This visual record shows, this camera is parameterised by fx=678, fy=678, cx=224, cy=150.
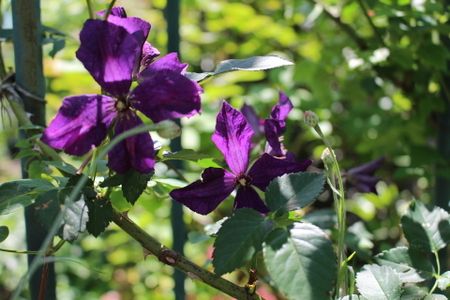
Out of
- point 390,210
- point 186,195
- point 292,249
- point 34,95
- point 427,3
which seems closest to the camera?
point 292,249

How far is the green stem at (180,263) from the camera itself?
69cm

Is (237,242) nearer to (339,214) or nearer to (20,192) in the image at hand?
(339,214)

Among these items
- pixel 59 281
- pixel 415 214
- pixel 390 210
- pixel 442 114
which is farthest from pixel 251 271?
pixel 59 281

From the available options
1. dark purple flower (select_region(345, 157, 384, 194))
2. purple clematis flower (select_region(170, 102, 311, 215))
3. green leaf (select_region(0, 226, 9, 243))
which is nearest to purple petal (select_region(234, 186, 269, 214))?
purple clematis flower (select_region(170, 102, 311, 215))

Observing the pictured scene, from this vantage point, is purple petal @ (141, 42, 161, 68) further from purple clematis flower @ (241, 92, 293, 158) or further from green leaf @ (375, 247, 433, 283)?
green leaf @ (375, 247, 433, 283)

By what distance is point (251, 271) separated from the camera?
27.5 inches

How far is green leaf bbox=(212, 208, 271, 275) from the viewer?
0.57 metres

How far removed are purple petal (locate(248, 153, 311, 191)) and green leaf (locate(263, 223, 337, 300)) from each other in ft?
0.49

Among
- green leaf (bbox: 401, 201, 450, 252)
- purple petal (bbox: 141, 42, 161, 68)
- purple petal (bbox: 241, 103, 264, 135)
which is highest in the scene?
purple petal (bbox: 141, 42, 161, 68)

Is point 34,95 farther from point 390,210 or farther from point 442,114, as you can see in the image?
point 390,210

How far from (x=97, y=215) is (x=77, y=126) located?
0.09 meters

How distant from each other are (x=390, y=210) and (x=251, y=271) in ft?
5.13

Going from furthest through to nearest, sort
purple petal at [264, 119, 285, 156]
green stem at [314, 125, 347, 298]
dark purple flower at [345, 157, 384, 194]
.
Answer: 1. dark purple flower at [345, 157, 384, 194]
2. purple petal at [264, 119, 285, 156]
3. green stem at [314, 125, 347, 298]

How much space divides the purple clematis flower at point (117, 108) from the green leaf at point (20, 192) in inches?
2.3
